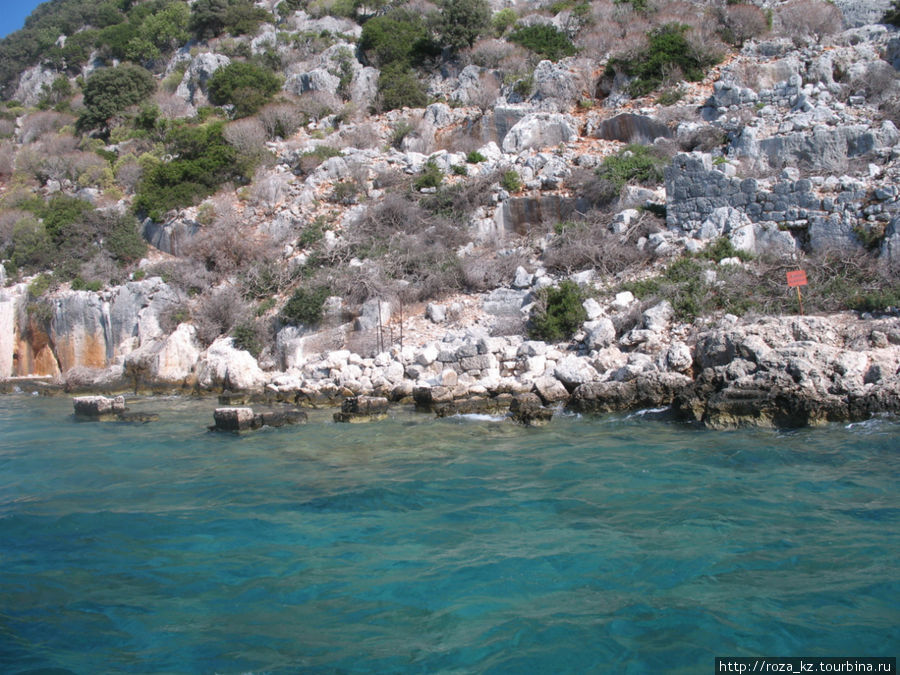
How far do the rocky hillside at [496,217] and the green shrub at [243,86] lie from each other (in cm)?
12

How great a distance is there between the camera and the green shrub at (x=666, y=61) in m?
21.8

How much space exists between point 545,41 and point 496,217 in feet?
40.1

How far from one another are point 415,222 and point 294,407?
8.82 meters

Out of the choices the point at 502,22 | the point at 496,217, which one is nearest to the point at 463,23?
the point at 502,22

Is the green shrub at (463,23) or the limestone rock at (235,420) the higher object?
the green shrub at (463,23)

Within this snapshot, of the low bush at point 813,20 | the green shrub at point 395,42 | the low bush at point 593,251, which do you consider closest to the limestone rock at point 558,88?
the low bush at point 813,20

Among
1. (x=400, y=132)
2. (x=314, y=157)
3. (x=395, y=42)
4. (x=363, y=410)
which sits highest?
(x=395, y=42)

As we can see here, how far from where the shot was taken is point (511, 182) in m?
18.9

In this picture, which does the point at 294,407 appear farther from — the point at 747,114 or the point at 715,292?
the point at 747,114

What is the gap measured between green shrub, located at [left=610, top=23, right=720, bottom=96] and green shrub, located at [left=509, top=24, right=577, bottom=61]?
3682mm

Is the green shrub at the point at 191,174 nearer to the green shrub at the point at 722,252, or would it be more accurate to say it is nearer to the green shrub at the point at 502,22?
the green shrub at the point at 502,22

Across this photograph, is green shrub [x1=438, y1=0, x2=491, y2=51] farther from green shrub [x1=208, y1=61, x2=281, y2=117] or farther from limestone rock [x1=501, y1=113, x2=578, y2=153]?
limestone rock [x1=501, y1=113, x2=578, y2=153]

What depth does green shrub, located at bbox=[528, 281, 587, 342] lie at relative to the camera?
1295 centimetres

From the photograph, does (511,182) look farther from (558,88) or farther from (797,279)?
(797,279)
